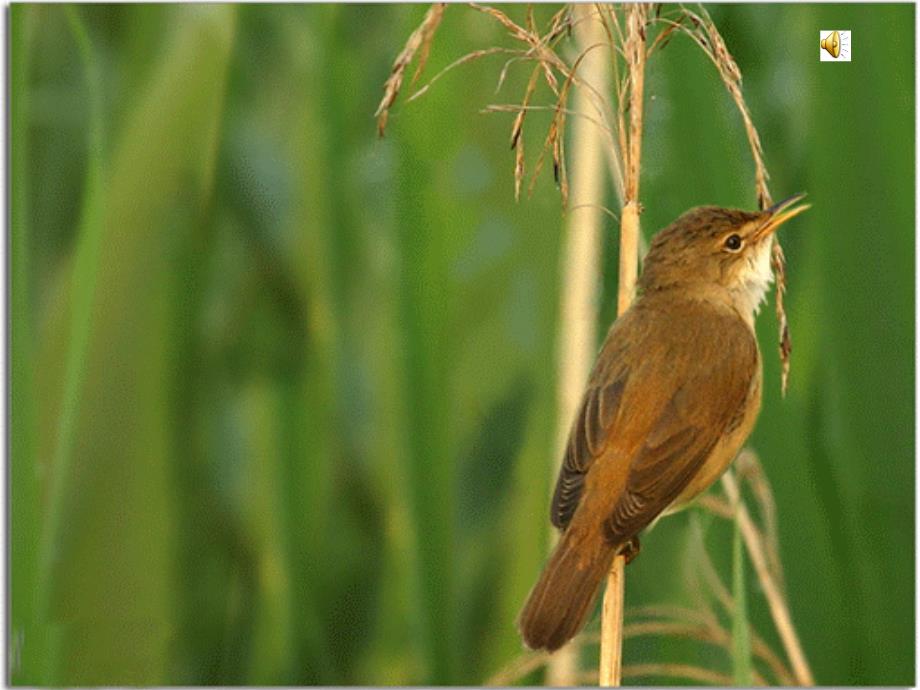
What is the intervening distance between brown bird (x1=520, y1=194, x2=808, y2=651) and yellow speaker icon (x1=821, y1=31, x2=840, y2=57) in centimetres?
41

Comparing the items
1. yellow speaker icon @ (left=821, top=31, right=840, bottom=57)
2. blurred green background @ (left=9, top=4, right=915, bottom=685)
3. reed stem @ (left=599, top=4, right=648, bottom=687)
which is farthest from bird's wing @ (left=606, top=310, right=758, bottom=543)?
yellow speaker icon @ (left=821, top=31, right=840, bottom=57)

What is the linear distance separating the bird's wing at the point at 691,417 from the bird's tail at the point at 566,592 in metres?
0.05

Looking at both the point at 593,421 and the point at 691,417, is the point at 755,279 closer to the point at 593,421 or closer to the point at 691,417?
the point at 691,417

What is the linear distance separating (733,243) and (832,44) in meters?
0.51

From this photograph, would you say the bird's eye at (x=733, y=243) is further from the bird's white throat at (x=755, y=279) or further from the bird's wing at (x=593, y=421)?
the bird's wing at (x=593, y=421)

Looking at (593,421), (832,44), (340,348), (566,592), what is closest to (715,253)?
(593,421)

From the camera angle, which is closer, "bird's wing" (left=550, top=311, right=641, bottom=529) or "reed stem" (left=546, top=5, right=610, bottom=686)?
"bird's wing" (left=550, top=311, right=641, bottom=529)

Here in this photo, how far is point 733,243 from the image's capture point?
7.80 ft

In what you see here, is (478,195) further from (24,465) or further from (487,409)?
(24,465)

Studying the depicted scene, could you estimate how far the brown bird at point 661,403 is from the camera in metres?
2.19

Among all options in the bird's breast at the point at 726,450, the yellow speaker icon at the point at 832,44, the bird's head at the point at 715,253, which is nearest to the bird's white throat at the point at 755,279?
the bird's head at the point at 715,253

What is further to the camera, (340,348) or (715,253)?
(340,348)

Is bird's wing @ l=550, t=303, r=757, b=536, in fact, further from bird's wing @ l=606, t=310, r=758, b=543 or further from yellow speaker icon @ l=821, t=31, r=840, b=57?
yellow speaker icon @ l=821, t=31, r=840, b=57

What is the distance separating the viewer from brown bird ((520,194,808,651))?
7.20ft
